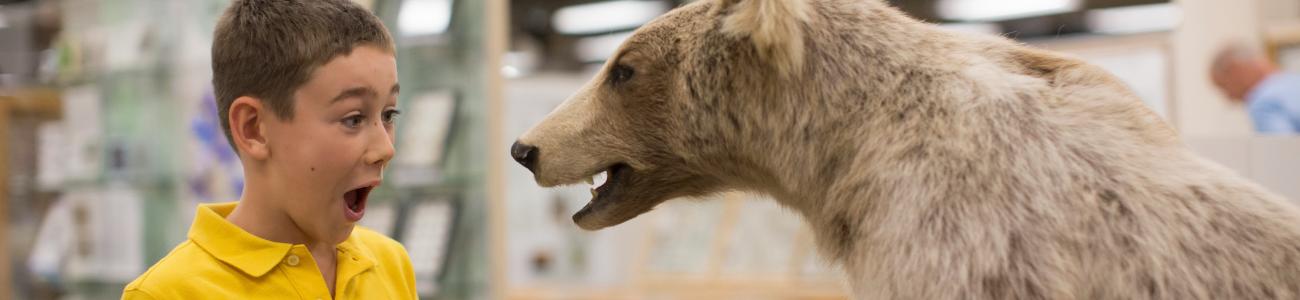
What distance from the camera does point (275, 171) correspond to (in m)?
1.47

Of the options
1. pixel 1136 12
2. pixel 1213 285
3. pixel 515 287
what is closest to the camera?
pixel 1213 285

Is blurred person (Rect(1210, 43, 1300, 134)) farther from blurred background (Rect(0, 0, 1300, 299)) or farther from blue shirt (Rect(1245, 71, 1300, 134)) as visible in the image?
blurred background (Rect(0, 0, 1300, 299))

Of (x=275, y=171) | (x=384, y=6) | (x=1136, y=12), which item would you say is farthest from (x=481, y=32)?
(x=1136, y=12)

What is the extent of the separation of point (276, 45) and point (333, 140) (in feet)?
0.46

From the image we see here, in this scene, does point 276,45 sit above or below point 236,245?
above

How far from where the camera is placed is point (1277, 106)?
4.32m

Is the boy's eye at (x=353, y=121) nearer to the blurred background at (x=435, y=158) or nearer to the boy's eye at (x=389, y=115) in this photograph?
the boy's eye at (x=389, y=115)

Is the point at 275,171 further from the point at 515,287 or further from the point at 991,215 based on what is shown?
the point at 515,287

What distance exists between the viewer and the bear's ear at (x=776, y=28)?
4.40 ft

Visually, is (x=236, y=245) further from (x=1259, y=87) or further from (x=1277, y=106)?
(x=1259, y=87)

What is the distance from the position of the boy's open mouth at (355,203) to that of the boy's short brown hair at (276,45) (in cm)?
15

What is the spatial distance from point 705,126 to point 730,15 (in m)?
0.15

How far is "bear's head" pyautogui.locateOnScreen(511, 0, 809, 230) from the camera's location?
1.39 m

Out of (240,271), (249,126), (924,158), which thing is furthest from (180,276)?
(924,158)
